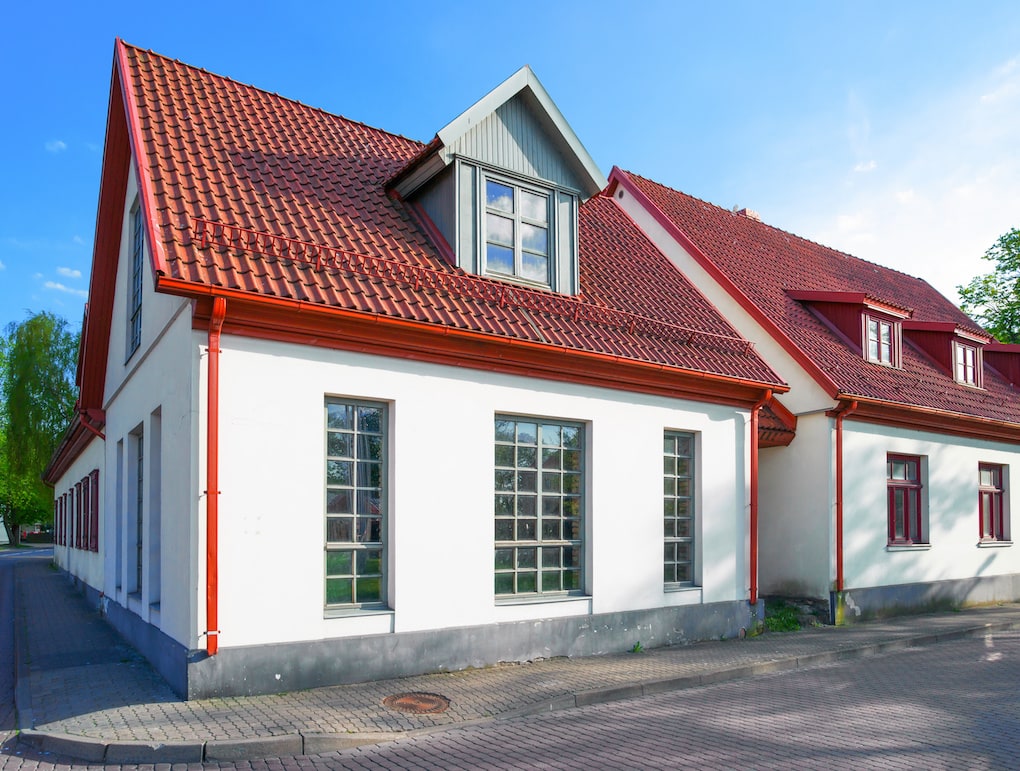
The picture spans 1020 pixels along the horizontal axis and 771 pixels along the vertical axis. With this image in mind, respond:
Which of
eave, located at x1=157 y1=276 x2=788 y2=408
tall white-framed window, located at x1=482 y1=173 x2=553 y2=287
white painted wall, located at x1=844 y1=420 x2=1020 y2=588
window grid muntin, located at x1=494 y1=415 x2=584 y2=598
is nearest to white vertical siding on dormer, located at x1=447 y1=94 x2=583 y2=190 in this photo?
tall white-framed window, located at x1=482 y1=173 x2=553 y2=287

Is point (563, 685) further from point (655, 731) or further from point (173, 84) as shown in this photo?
point (173, 84)


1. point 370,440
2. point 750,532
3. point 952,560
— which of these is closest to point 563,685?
point 370,440

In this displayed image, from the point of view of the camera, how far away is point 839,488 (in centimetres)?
1421

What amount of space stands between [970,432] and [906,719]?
11269 millimetres

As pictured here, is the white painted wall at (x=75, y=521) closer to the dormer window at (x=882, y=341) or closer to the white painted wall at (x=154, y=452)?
the white painted wall at (x=154, y=452)

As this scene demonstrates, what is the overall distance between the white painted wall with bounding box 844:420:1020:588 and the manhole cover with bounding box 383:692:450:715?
29.3ft

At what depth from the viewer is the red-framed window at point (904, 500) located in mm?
15602

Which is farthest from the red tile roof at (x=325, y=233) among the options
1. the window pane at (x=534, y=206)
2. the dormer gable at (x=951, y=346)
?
the dormer gable at (x=951, y=346)

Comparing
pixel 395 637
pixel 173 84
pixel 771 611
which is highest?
pixel 173 84

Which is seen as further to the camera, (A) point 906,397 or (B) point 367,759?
(A) point 906,397

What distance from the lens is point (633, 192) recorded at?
1784cm

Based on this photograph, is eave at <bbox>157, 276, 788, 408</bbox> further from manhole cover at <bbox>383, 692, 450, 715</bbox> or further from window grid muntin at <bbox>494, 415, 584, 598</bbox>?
manhole cover at <bbox>383, 692, 450, 715</bbox>

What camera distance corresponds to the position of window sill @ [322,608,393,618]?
8336 millimetres

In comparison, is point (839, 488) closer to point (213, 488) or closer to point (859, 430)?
point (859, 430)
